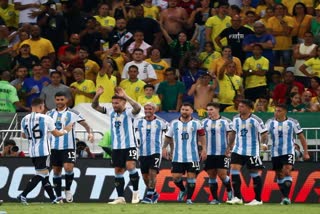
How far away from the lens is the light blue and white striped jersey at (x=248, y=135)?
27078 mm

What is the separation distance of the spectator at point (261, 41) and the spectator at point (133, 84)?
3195mm

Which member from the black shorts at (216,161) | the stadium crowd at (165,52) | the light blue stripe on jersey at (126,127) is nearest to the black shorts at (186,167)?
the black shorts at (216,161)

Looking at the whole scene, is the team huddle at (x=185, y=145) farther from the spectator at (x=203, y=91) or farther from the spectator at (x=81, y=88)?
the spectator at (x=81, y=88)

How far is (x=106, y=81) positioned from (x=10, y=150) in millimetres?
3451

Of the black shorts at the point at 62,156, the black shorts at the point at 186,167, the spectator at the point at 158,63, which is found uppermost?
the spectator at the point at 158,63

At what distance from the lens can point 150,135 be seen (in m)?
27.8

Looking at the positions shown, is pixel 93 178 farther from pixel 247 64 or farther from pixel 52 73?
pixel 247 64

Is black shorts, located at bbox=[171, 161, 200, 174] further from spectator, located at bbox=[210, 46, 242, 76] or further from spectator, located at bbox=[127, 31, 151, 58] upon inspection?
spectator, located at bbox=[127, 31, 151, 58]

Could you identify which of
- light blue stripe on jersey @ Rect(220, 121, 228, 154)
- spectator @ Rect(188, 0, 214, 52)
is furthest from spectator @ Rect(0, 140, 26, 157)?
spectator @ Rect(188, 0, 214, 52)

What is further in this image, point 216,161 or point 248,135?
point 216,161

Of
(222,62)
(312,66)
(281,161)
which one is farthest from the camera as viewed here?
(312,66)

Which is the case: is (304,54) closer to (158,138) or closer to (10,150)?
(158,138)

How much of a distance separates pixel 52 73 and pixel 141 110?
2.65m

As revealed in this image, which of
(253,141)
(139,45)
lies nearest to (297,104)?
(253,141)
